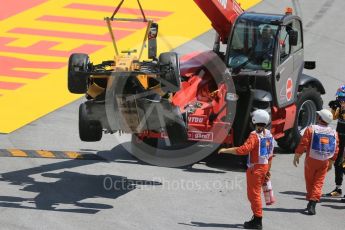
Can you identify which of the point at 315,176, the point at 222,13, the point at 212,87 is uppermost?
the point at 222,13

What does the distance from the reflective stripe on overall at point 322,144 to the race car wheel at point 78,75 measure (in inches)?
140

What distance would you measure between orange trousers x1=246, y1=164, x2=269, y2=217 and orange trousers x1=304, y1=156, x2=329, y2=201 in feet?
3.60

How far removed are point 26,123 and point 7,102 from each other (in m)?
1.60

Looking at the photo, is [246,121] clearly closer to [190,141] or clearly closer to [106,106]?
[190,141]

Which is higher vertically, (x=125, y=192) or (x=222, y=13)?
(x=222, y=13)

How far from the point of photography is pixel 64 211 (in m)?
11.7

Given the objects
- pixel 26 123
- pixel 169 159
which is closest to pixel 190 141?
pixel 169 159

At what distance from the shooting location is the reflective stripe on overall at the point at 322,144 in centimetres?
1194

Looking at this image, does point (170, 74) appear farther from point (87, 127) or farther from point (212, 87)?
point (212, 87)

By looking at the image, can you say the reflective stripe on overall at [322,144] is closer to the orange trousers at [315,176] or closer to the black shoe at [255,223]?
the orange trousers at [315,176]

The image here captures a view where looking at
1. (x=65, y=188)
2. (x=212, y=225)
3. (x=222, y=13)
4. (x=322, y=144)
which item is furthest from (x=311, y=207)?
(x=222, y=13)

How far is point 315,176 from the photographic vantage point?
39.4ft

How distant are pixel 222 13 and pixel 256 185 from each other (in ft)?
15.5

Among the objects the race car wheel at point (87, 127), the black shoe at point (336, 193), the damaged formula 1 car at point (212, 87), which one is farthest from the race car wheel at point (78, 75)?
the black shoe at point (336, 193)
